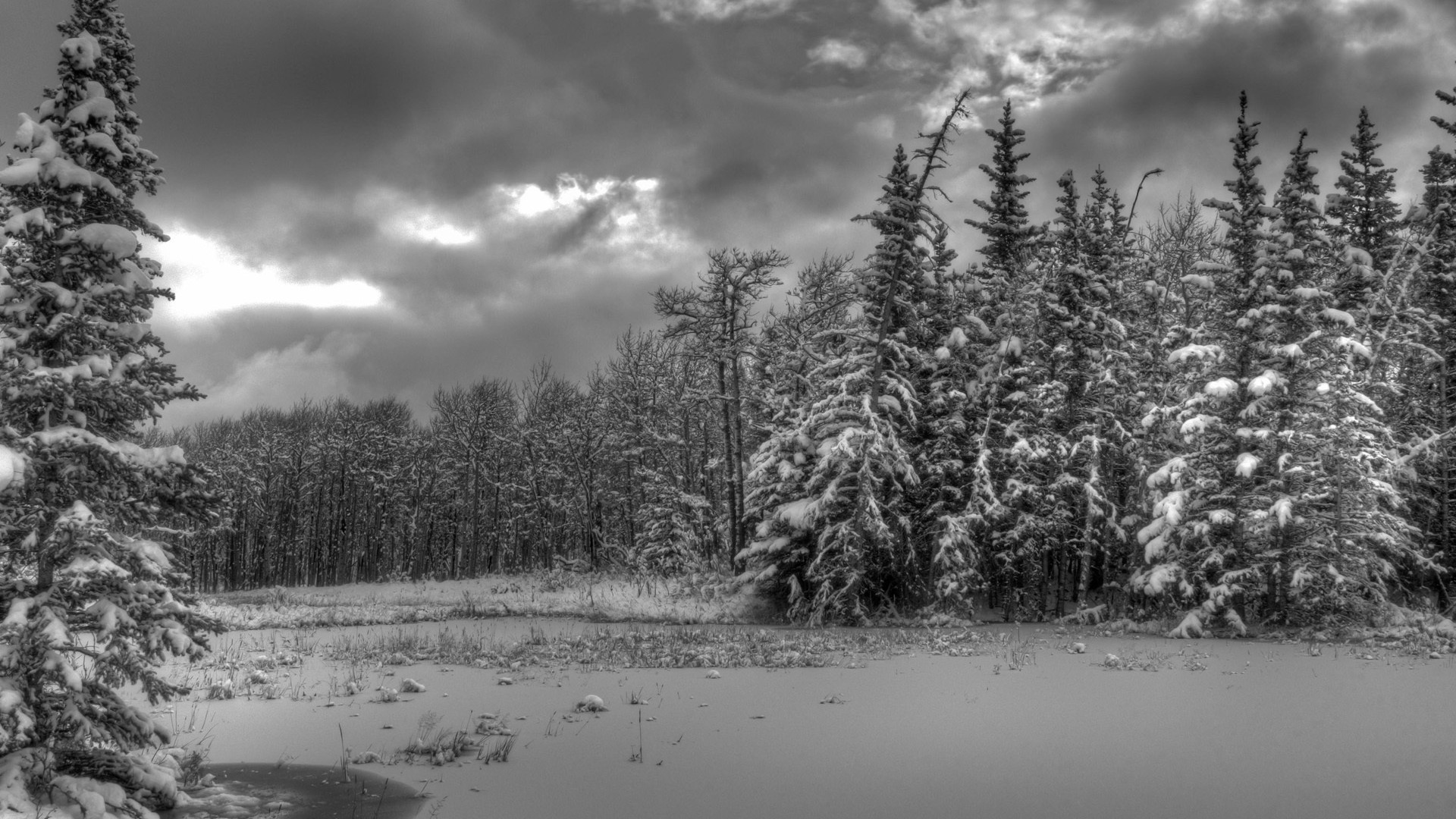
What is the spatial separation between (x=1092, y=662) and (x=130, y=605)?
15.7 m

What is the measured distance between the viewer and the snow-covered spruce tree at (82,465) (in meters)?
6.60

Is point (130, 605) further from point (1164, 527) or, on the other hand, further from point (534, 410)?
point (534, 410)

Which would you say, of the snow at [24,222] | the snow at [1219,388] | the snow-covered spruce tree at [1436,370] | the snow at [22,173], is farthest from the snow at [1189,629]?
the snow at [22,173]

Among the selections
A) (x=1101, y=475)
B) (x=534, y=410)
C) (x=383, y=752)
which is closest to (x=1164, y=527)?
(x=1101, y=475)

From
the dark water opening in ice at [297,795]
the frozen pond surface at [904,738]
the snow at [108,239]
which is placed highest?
the snow at [108,239]

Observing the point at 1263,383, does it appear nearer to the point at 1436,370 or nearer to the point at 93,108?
the point at 1436,370

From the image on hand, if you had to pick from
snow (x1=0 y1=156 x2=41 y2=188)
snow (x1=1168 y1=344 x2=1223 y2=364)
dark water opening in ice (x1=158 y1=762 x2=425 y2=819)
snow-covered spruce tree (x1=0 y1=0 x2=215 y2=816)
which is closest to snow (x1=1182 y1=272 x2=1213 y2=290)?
snow (x1=1168 y1=344 x2=1223 y2=364)

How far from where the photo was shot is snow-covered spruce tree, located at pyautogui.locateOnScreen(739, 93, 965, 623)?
2558cm

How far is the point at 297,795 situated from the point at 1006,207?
2717 centimetres

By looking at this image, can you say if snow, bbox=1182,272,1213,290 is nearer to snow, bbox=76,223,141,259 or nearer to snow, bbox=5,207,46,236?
snow, bbox=76,223,141,259

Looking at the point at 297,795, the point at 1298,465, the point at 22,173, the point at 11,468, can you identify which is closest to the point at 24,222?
the point at 22,173

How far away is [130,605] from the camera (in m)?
7.16

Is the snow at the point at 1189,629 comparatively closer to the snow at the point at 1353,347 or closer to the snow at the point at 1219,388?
the snow at the point at 1219,388

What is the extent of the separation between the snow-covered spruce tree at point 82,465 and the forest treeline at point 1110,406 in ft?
38.9
